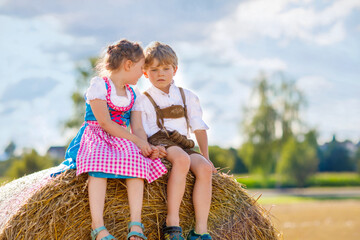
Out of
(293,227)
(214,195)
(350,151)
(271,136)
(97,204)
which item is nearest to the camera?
(97,204)

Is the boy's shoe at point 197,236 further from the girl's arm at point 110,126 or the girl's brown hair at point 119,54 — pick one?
the girl's brown hair at point 119,54

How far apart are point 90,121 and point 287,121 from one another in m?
30.1

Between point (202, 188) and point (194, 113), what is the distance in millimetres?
726

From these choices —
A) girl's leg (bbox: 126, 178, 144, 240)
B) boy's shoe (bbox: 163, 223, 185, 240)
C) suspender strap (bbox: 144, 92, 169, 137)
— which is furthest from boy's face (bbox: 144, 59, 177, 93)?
boy's shoe (bbox: 163, 223, 185, 240)

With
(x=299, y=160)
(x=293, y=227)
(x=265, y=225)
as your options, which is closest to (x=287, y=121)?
(x=299, y=160)

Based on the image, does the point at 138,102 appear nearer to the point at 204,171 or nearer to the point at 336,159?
the point at 204,171

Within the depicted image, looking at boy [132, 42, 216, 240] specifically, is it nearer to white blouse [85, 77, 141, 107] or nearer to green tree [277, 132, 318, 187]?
white blouse [85, 77, 141, 107]

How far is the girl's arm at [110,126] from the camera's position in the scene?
3.44m

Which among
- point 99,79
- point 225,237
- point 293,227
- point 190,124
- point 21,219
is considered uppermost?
point 99,79

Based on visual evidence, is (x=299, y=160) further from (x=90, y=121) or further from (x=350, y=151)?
(x=90, y=121)

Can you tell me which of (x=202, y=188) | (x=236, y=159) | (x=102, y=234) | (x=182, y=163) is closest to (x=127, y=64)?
(x=182, y=163)

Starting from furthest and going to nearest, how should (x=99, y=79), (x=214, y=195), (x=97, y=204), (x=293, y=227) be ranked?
(x=293, y=227) < (x=214, y=195) < (x=99, y=79) < (x=97, y=204)

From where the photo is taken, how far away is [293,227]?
11.1 m

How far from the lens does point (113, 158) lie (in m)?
3.21
